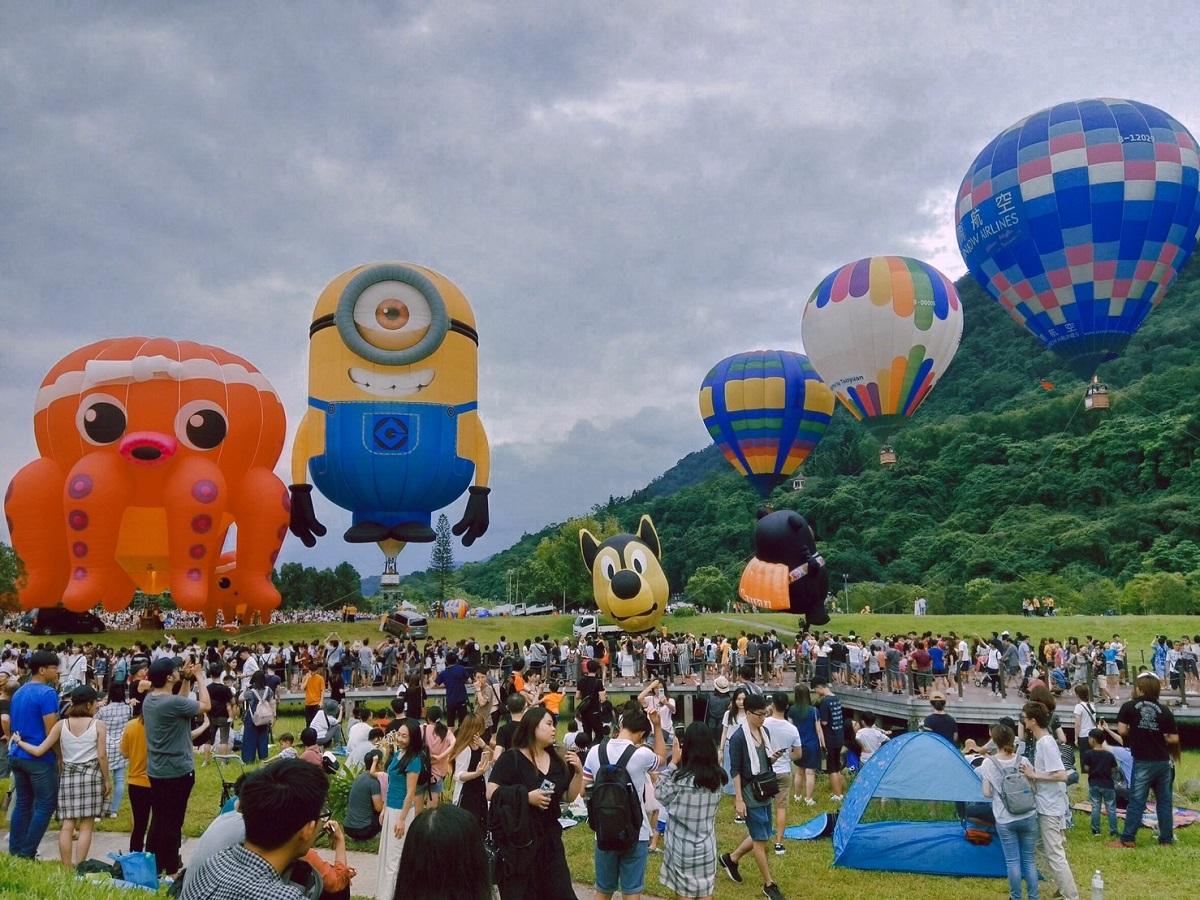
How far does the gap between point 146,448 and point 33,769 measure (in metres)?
19.0

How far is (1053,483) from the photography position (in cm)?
5694

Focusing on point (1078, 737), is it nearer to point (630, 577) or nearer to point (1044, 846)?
point (1044, 846)

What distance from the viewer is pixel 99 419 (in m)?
24.0

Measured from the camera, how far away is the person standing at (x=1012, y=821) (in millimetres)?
6484

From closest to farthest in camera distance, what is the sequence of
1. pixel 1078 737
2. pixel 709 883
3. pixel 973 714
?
pixel 709 883
pixel 1078 737
pixel 973 714

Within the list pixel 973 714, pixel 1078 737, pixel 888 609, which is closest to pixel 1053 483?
pixel 888 609

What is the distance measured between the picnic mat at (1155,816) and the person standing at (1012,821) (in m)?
2.87

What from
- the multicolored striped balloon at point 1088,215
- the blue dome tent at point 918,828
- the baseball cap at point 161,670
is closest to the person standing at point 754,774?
the blue dome tent at point 918,828

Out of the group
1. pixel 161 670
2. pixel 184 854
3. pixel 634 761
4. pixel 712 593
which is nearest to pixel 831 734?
pixel 634 761

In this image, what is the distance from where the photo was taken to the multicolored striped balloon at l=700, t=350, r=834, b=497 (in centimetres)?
3109

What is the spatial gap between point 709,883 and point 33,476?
24.3m

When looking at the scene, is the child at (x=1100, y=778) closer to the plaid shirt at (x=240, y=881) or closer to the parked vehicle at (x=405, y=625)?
the plaid shirt at (x=240, y=881)

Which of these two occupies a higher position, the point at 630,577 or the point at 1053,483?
the point at 1053,483

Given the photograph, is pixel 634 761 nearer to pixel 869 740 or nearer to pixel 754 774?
pixel 754 774
